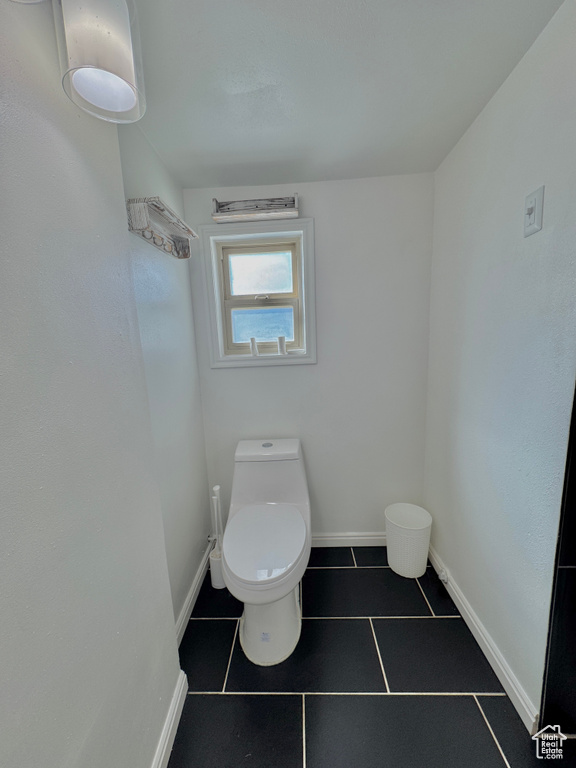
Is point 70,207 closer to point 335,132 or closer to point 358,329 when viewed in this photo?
point 335,132

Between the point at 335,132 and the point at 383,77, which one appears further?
the point at 335,132

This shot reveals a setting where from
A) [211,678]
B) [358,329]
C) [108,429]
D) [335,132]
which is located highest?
[335,132]

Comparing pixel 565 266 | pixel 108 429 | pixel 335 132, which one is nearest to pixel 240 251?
pixel 335 132

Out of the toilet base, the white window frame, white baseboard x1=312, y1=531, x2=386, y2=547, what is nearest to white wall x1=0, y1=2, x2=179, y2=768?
the toilet base

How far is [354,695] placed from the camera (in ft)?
3.88

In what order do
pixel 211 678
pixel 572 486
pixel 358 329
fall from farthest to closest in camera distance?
pixel 358 329 < pixel 211 678 < pixel 572 486

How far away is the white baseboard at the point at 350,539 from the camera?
1984mm

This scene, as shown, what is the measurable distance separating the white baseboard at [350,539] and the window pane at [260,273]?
157cm

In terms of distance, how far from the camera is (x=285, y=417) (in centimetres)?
190

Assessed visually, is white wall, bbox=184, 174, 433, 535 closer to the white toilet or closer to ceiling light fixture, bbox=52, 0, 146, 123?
A: the white toilet

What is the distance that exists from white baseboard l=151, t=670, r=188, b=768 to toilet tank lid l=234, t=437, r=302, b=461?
0.91 m

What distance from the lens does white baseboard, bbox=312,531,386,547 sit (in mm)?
1984

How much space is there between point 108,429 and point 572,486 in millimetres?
1304

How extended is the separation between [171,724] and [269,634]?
424 millimetres
